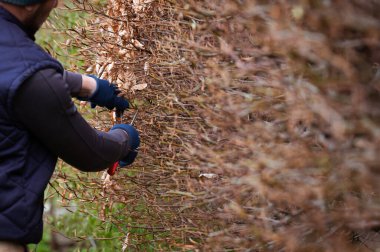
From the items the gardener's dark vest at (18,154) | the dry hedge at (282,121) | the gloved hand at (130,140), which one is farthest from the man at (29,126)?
the dry hedge at (282,121)

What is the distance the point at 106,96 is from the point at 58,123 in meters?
0.67

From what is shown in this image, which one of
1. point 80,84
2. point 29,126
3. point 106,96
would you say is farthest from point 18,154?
point 106,96

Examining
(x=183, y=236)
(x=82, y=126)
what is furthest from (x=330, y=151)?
(x=183, y=236)

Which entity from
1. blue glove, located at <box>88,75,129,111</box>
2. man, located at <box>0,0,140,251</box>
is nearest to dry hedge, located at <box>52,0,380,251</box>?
blue glove, located at <box>88,75,129,111</box>

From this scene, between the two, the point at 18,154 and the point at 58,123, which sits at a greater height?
the point at 58,123

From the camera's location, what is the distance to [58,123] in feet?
8.27

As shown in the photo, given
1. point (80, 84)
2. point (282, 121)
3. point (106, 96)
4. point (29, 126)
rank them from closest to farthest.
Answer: point (282, 121)
point (29, 126)
point (80, 84)
point (106, 96)

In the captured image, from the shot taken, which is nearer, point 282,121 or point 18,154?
point 282,121

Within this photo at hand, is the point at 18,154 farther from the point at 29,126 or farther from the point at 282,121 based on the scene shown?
the point at 282,121

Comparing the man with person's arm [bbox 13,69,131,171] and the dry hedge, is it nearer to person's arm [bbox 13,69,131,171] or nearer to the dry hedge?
person's arm [bbox 13,69,131,171]

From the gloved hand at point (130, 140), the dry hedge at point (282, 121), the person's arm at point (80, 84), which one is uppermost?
the dry hedge at point (282, 121)

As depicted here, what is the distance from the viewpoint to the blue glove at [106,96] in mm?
3117

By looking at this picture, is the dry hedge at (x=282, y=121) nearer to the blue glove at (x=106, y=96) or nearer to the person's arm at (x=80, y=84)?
the blue glove at (x=106, y=96)

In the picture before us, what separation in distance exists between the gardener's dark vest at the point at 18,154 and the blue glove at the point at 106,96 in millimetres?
513
